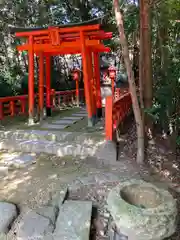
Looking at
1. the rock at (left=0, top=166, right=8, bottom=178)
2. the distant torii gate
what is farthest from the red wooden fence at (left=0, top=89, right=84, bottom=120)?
the rock at (left=0, top=166, right=8, bottom=178)

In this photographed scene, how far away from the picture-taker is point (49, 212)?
2.92m

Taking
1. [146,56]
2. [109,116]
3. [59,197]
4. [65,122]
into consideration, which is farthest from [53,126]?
[59,197]

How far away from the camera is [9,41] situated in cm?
1051

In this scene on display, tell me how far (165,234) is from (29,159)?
9.60 feet

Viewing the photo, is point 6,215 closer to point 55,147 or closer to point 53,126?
point 55,147

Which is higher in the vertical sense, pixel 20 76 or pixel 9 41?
pixel 9 41

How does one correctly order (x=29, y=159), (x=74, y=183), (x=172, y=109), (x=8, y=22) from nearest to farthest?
(x=74, y=183), (x=29, y=159), (x=172, y=109), (x=8, y=22)

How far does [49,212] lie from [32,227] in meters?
0.29

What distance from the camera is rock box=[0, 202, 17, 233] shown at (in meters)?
2.73

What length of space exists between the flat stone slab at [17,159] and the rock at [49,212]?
56.9 inches

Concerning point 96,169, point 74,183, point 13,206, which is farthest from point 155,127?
point 13,206

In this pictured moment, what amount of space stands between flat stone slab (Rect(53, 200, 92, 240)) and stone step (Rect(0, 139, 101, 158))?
167cm

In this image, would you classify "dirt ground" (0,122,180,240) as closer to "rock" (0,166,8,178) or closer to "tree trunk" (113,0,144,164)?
"rock" (0,166,8,178)

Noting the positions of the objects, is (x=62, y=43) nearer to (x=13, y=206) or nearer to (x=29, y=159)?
(x=29, y=159)
